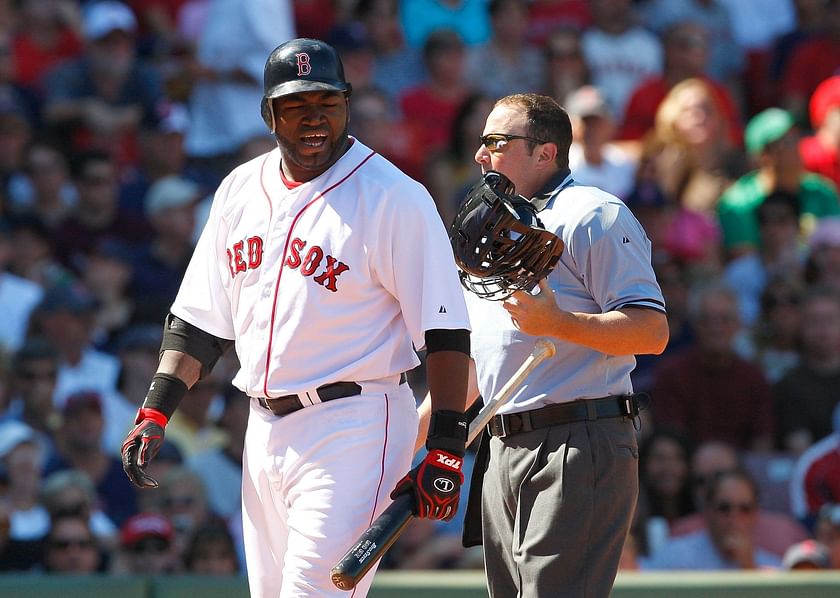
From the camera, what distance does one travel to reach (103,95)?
9.93 metres

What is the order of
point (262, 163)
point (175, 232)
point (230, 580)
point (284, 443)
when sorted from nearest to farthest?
1. point (284, 443)
2. point (262, 163)
3. point (230, 580)
4. point (175, 232)

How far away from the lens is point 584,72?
34.8 ft

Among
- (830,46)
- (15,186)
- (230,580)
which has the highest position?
(830,46)

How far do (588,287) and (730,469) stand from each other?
3336 millimetres

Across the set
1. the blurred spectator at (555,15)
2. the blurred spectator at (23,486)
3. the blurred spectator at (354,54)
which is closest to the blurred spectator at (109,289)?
the blurred spectator at (23,486)

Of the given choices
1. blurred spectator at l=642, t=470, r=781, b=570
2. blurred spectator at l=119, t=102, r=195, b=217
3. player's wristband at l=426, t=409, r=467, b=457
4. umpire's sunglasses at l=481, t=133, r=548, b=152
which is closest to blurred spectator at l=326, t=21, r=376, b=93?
blurred spectator at l=119, t=102, r=195, b=217

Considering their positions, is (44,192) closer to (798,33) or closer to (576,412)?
(576,412)

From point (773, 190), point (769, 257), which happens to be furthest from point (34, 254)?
point (773, 190)

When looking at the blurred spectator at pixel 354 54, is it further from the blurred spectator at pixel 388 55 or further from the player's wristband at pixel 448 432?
the player's wristband at pixel 448 432

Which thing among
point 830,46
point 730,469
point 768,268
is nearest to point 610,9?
point 830,46

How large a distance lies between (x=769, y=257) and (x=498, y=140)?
5.08 m

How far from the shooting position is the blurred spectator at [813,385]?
8.09 m

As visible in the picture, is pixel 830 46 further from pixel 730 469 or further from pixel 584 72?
pixel 730 469

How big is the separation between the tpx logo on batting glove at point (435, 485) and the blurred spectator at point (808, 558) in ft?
11.3
